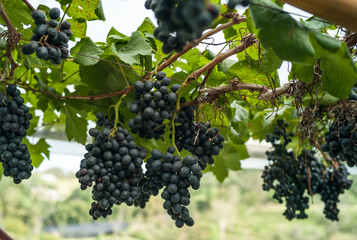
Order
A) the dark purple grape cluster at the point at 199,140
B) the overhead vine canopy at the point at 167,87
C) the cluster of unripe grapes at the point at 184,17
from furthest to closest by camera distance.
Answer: the dark purple grape cluster at the point at 199,140 → the overhead vine canopy at the point at 167,87 → the cluster of unripe grapes at the point at 184,17

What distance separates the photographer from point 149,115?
26.4 inches

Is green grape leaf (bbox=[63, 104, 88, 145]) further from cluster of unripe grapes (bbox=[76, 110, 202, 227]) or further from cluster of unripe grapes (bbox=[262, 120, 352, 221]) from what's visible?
cluster of unripe grapes (bbox=[262, 120, 352, 221])

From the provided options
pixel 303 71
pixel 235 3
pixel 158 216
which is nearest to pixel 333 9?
pixel 235 3

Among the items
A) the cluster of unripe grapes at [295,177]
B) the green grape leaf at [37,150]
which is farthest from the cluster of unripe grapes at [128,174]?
the cluster of unripe grapes at [295,177]

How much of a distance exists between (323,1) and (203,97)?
38cm

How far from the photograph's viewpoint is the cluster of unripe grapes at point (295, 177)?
1.21 meters

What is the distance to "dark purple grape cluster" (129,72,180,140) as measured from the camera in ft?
2.23

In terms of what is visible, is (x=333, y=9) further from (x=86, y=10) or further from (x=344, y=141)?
(x=86, y=10)

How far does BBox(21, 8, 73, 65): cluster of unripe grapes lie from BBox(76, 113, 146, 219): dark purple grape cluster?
0.53ft

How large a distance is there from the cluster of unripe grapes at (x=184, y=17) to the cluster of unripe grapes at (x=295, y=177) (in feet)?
2.76

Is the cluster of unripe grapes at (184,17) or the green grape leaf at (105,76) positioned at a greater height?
the green grape leaf at (105,76)

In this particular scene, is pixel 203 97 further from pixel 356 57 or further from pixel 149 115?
pixel 356 57

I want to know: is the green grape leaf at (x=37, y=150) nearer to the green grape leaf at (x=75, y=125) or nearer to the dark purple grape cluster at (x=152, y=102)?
the green grape leaf at (x=75, y=125)

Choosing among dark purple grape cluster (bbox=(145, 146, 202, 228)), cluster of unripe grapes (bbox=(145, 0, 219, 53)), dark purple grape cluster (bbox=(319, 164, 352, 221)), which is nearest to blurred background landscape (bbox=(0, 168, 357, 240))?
dark purple grape cluster (bbox=(319, 164, 352, 221))
